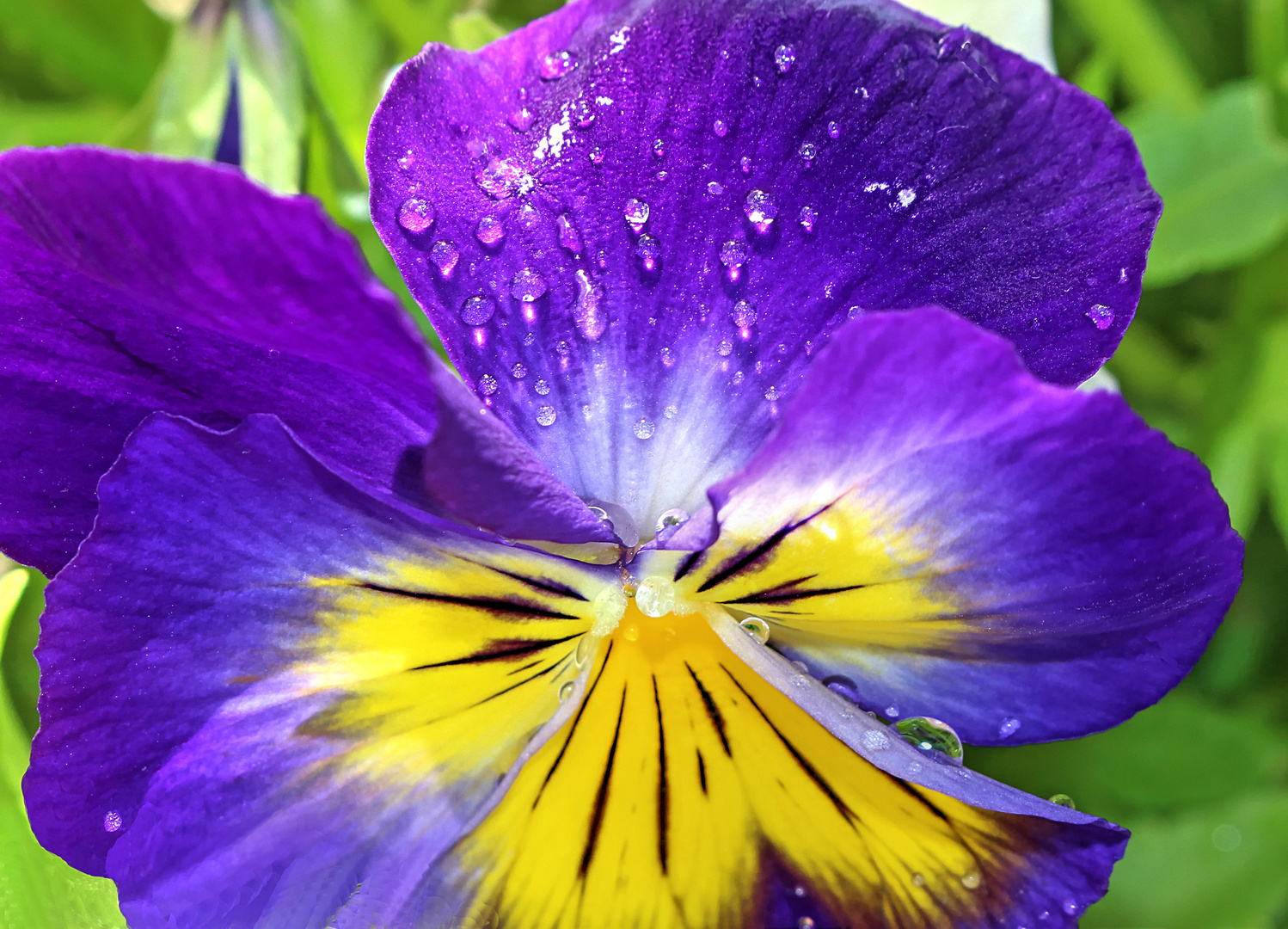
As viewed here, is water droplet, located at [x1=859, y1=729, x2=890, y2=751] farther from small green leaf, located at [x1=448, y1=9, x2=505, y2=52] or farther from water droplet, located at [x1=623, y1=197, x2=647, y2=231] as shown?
small green leaf, located at [x1=448, y1=9, x2=505, y2=52]

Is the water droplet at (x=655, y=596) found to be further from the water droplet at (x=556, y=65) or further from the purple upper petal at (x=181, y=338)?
the water droplet at (x=556, y=65)

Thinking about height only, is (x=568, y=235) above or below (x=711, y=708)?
above

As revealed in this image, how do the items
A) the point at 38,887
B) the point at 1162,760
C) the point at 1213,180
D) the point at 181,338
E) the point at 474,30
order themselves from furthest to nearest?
1. the point at 1162,760
2. the point at 1213,180
3. the point at 474,30
4. the point at 38,887
5. the point at 181,338

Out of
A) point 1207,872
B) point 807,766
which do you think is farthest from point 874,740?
point 1207,872

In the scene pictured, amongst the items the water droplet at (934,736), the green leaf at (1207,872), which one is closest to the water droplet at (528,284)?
the water droplet at (934,736)

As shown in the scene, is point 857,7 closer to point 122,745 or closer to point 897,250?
point 897,250

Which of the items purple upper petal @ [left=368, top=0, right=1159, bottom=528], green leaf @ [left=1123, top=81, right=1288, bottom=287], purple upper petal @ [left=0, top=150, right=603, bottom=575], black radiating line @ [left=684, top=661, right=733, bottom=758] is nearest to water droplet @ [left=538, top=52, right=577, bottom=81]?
purple upper petal @ [left=368, top=0, right=1159, bottom=528]

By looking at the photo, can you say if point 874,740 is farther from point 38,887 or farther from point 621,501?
point 38,887
